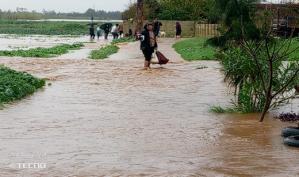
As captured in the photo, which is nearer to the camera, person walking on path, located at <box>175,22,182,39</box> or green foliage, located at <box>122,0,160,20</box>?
person walking on path, located at <box>175,22,182,39</box>

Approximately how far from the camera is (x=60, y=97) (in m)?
14.7

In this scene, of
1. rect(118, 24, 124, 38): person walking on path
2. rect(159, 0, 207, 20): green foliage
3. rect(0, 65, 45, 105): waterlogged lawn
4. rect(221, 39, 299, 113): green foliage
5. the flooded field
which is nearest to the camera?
rect(221, 39, 299, 113): green foliage

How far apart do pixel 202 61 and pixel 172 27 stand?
3012cm

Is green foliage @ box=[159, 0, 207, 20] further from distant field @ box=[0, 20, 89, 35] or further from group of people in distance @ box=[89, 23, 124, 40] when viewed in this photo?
distant field @ box=[0, 20, 89, 35]

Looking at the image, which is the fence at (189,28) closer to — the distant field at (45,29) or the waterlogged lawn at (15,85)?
the distant field at (45,29)

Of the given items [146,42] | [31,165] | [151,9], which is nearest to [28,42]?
[151,9]

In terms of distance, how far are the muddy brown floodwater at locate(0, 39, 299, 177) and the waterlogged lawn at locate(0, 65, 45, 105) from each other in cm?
28

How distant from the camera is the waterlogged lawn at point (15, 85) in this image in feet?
45.1

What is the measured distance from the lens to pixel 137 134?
32.9 feet

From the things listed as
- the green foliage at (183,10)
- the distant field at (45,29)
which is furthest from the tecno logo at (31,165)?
the distant field at (45,29)

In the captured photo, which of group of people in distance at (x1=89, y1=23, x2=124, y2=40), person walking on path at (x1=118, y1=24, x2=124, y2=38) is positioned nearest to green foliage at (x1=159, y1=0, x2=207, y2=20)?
person walking on path at (x1=118, y1=24, x2=124, y2=38)

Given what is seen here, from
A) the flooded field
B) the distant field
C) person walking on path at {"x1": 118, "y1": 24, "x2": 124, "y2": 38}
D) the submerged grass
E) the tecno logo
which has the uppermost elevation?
the tecno logo

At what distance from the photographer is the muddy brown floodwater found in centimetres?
779

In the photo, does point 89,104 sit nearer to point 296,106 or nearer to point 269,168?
point 296,106
